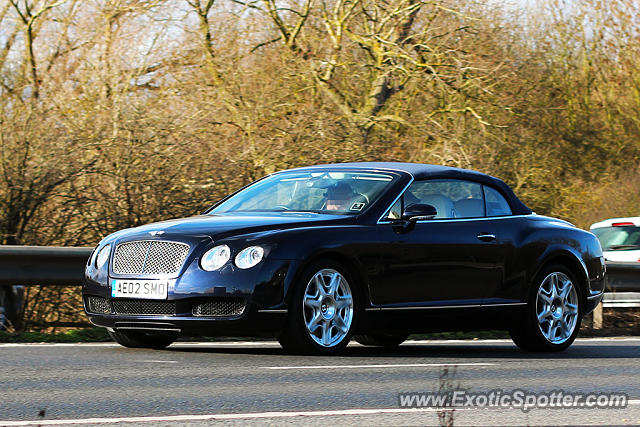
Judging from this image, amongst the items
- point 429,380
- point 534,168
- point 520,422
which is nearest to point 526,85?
point 534,168

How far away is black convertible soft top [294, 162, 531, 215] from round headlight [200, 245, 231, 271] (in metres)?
1.90

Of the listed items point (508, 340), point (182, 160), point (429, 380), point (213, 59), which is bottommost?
point (508, 340)

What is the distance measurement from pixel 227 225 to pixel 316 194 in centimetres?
120

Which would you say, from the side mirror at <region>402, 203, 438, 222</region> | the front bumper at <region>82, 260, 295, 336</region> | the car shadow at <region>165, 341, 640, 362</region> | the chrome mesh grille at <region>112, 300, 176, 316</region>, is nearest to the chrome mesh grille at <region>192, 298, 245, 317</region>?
the front bumper at <region>82, 260, 295, 336</region>

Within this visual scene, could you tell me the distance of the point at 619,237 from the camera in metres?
19.4

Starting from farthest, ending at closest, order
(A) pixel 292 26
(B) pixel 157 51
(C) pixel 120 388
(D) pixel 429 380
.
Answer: (A) pixel 292 26 → (B) pixel 157 51 → (D) pixel 429 380 → (C) pixel 120 388

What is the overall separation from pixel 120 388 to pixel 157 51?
1213cm

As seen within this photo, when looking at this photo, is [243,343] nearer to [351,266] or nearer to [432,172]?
[351,266]

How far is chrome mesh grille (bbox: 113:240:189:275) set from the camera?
27.9 ft

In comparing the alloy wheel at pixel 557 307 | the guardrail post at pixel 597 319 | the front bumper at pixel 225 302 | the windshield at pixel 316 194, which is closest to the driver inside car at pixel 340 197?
the windshield at pixel 316 194

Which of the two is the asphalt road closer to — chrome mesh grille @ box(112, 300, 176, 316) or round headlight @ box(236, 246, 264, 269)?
chrome mesh grille @ box(112, 300, 176, 316)

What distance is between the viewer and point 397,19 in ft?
72.9

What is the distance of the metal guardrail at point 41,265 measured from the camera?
36.3ft

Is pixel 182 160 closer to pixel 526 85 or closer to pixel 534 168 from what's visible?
pixel 534 168
